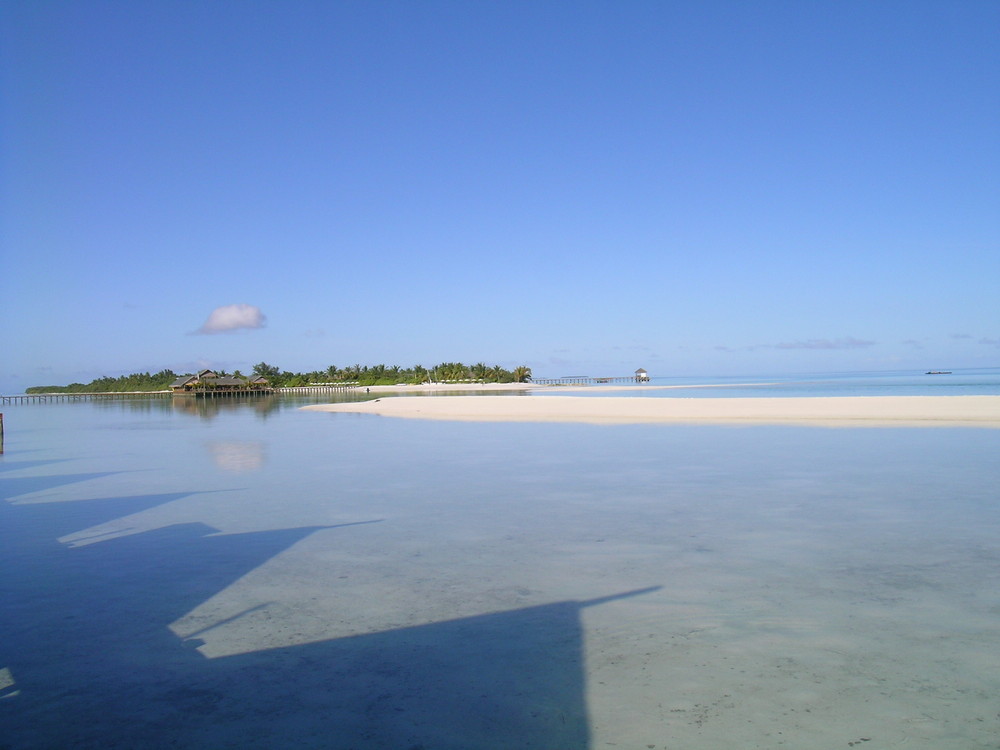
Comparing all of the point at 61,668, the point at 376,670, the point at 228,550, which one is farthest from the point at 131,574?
the point at 376,670

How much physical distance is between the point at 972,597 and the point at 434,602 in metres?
4.40

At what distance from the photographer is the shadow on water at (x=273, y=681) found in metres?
3.81

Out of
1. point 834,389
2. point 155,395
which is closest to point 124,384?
point 155,395

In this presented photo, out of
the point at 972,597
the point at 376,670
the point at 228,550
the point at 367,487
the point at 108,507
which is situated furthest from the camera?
the point at 367,487

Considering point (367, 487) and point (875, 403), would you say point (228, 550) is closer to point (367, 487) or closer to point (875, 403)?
point (367, 487)

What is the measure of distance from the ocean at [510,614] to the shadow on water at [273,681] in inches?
0.8

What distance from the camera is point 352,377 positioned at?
125 metres

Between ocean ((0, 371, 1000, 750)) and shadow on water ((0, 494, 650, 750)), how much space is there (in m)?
0.02

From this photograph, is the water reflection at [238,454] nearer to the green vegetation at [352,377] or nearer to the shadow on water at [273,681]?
the shadow on water at [273,681]

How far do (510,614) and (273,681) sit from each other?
1.94 metres

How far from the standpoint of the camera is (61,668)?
15.5ft

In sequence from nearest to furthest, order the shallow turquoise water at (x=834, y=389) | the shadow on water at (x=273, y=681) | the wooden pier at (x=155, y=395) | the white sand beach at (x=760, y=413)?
the shadow on water at (x=273, y=681)
the white sand beach at (x=760, y=413)
the shallow turquoise water at (x=834, y=389)
the wooden pier at (x=155, y=395)

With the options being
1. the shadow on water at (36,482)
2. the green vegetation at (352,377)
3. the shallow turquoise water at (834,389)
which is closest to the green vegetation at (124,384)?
the green vegetation at (352,377)

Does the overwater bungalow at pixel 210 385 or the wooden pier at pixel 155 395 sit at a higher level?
the overwater bungalow at pixel 210 385
